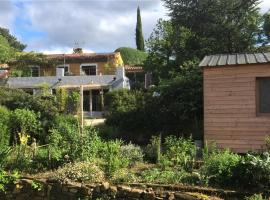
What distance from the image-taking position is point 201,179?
10211 mm

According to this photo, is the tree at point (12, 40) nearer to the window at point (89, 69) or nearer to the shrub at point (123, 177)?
the window at point (89, 69)

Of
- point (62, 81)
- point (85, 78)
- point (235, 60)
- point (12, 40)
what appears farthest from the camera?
point (12, 40)

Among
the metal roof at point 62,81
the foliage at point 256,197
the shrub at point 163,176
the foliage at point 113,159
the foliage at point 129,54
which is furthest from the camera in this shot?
the foliage at point 129,54

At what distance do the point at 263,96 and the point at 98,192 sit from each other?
6660 millimetres

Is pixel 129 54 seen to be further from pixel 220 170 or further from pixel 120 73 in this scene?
pixel 220 170

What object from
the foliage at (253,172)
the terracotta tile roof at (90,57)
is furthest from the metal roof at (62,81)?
the foliage at (253,172)

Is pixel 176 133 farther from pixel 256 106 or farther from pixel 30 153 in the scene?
pixel 30 153

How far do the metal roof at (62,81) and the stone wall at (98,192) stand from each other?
2199 cm

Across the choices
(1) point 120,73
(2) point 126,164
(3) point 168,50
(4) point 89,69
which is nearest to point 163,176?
(2) point 126,164

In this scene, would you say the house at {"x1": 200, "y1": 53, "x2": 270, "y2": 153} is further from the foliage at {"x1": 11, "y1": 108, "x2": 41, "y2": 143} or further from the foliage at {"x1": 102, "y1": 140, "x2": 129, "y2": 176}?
the foliage at {"x1": 11, "y1": 108, "x2": 41, "y2": 143}

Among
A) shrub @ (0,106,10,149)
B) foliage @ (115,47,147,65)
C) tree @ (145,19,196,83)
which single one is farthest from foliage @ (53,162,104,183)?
foliage @ (115,47,147,65)

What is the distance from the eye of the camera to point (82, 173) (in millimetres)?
10844

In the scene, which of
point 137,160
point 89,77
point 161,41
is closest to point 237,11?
point 161,41

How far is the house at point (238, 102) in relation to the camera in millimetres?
14328
